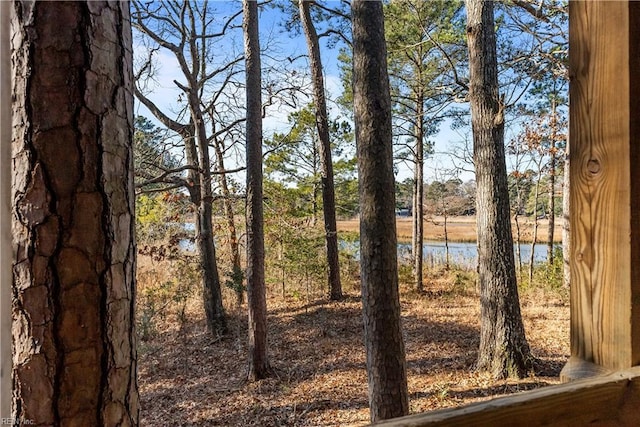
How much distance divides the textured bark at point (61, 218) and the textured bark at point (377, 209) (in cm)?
235

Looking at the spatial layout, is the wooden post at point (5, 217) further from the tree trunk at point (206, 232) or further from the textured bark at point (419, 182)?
the textured bark at point (419, 182)

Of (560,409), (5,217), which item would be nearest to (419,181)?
(560,409)

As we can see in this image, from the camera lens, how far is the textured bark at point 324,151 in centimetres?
881

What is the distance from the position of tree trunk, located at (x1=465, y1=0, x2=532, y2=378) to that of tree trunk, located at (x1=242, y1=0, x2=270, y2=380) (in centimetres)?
305

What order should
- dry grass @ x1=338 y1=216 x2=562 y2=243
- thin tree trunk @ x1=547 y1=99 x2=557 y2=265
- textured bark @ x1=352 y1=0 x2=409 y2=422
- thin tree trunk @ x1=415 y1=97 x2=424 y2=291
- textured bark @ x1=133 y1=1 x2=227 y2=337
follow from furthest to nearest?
1. dry grass @ x1=338 y1=216 x2=562 y2=243
2. thin tree trunk @ x1=547 y1=99 x2=557 y2=265
3. thin tree trunk @ x1=415 y1=97 x2=424 y2=291
4. textured bark @ x1=133 y1=1 x2=227 y2=337
5. textured bark @ x1=352 y1=0 x2=409 y2=422

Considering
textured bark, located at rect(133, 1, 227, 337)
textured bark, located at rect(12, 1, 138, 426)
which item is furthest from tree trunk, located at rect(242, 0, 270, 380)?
textured bark, located at rect(12, 1, 138, 426)

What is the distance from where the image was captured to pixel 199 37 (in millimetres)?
7602

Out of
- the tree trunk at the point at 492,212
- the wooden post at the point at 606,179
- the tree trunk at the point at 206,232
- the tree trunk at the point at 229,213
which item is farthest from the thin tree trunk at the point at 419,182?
the wooden post at the point at 606,179

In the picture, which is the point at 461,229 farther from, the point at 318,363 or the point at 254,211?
the point at 254,211

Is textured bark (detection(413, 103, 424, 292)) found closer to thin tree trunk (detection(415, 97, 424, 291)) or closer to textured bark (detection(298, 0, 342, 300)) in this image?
thin tree trunk (detection(415, 97, 424, 291))

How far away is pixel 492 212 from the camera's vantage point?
442 centimetres

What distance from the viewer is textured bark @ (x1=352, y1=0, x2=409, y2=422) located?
2889mm

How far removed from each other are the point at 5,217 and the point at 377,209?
99.6 inches

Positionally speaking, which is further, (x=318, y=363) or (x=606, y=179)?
(x=318, y=363)
